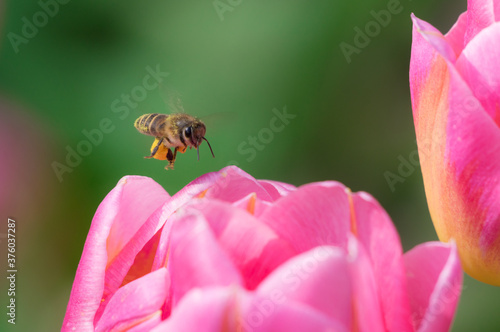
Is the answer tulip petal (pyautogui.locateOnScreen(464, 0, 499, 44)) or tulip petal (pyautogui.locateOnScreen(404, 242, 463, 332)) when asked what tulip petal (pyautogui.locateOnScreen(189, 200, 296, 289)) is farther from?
tulip petal (pyautogui.locateOnScreen(464, 0, 499, 44))

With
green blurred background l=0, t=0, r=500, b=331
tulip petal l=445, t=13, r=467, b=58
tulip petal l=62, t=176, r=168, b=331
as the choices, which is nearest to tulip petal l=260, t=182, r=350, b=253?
tulip petal l=62, t=176, r=168, b=331

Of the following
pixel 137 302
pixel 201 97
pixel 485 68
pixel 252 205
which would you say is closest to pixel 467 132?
pixel 485 68

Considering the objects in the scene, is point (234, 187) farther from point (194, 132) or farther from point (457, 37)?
point (194, 132)

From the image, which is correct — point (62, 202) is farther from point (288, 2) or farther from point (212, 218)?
point (212, 218)

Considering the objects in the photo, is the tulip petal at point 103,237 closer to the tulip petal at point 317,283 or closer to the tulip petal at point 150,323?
the tulip petal at point 150,323

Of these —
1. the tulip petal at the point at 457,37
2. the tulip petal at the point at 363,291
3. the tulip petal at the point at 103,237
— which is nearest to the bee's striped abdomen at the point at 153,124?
the tulip petal at the point at 103,237

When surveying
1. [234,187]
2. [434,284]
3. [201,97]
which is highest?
[201,97]
